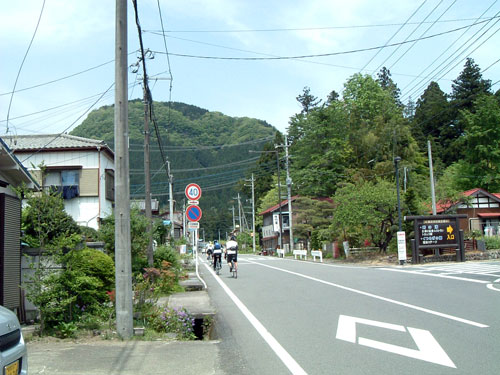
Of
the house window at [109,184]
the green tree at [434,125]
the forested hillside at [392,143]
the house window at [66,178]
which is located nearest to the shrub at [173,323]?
the house window at [66,178]

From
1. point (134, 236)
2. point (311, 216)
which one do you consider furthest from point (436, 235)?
point (311, 216)

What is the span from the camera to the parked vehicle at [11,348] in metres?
4.59

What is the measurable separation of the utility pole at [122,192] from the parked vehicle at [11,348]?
10.6ft

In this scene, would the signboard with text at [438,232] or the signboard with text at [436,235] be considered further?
the signboard with text at [438,232]

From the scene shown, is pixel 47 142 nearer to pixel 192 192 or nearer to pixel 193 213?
pixel 192 192

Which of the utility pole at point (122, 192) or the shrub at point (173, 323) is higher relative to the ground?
the utility pole at point (122, 192)

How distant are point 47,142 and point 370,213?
20.9 m

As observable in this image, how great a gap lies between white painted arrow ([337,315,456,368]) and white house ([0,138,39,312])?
628 centimetres

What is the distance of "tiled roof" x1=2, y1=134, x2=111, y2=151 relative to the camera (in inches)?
1147

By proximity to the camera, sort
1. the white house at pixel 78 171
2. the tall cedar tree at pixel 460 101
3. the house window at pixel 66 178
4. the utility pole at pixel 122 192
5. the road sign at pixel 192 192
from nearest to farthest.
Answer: the utility pole at pixel 122 192
the road sign at pixel 192 192
the white house at pixel 78 171
the house window at pixel 66 178
the tall cedar tree at pixel 460 101

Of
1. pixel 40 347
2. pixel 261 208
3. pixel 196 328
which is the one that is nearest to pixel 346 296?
pixel 196 328

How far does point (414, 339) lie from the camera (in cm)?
780

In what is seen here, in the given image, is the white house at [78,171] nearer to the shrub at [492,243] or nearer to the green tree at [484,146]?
the shrub at [492,243]

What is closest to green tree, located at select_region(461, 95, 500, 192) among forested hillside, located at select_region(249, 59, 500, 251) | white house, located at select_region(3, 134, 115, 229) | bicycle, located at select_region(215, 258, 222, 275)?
forested hillside, located at select_region(249, 59, 500, 251)
